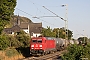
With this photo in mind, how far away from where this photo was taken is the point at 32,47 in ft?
121

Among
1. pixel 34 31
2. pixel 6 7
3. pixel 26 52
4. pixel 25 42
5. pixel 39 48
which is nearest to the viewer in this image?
pixel 6 7

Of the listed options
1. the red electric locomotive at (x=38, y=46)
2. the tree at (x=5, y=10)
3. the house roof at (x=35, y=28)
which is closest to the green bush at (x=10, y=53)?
the red electric locomotive at (x=38, y=46)

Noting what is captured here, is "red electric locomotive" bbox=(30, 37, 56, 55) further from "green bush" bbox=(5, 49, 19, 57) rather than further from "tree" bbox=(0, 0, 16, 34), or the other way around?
"tree" bbox=(0, 0, 16, 34)

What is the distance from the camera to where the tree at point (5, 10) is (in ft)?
100

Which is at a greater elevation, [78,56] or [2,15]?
[2,15]

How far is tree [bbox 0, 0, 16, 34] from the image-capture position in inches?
1203

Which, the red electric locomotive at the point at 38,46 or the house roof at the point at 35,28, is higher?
the house roof at the point at 35,28

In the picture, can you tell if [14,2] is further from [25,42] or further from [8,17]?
[25,42]

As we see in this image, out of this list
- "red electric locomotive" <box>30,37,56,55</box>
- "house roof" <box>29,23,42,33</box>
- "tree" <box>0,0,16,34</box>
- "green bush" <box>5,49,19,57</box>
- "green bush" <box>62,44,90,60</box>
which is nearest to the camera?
"green bush" <box>62,44,90,60</box>

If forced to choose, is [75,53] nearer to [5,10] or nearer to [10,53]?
[5,10]

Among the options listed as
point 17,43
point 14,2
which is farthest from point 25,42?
point 14,2

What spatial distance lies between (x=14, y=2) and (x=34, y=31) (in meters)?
79.9

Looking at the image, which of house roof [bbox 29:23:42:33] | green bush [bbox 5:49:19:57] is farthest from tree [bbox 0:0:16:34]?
house roof [bbox 29:23:42:33]

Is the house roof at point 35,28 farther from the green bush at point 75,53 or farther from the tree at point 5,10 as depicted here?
the green bush at point 75,53
